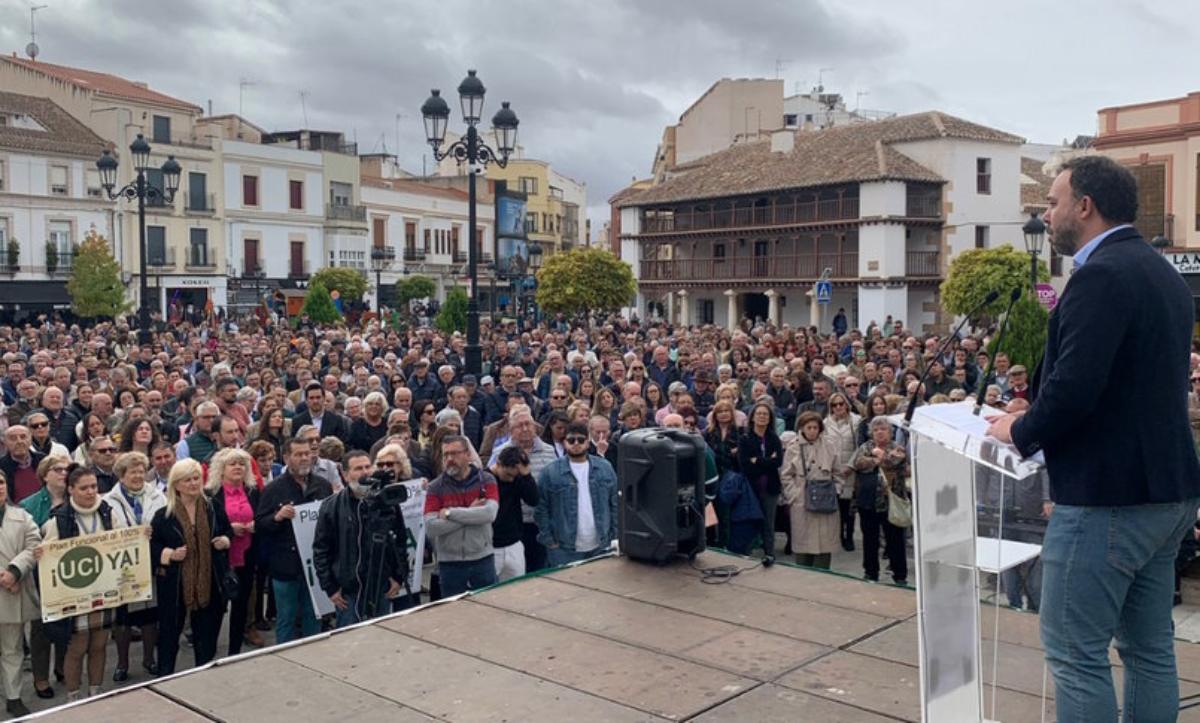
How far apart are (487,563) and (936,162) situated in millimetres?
40395

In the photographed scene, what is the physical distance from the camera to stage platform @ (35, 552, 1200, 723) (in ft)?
13.9

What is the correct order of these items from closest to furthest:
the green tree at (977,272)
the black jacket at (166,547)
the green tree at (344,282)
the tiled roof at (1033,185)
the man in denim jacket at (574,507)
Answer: the black jacket at (166,547) → the man in denim jacket at (574,507) → the green tree at (977,272) → the tiled roof at (1033,185) → the green tree at (344,282)

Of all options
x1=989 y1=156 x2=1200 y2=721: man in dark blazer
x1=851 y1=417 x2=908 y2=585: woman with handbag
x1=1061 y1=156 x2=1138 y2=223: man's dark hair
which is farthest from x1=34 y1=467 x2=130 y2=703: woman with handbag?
x1=1061 y1=156 x2=1138 y2=223: man's dark hair

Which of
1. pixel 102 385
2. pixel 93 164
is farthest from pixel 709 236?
pixel 102 385

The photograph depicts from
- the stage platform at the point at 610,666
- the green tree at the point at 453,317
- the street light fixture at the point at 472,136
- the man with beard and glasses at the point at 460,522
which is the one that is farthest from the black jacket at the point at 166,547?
the green tree at the point at 453,317

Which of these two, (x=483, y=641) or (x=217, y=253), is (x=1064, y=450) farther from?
(x=217, y=253)

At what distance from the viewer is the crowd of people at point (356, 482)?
703 cm

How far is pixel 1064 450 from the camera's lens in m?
3.36

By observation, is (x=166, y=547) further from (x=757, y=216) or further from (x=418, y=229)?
(x=418, y=229)

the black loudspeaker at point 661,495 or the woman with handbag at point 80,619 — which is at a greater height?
the black loudspeaker at point 661,495

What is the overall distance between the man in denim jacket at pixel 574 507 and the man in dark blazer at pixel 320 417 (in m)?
3.68

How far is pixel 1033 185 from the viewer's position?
5019cm

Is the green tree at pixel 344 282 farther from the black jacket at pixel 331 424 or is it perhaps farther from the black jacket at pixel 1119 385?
the black jacket at pixel 1119 385

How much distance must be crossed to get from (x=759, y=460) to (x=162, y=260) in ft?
141
